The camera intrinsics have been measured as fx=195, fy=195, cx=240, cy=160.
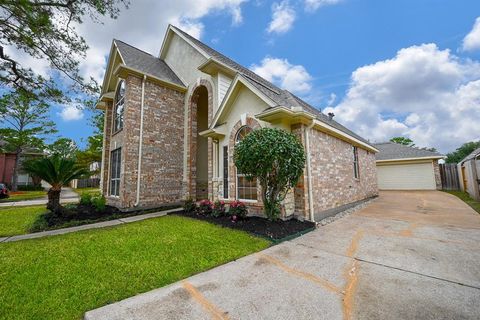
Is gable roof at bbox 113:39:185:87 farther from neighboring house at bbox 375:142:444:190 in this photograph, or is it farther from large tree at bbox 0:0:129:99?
neighboring house at bbox 375:142:444:190

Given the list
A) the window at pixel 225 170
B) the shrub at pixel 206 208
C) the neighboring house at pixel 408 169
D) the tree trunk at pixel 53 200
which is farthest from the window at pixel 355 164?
the tree trunk at pixel 53 200

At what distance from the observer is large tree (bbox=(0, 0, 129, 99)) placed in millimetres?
7846

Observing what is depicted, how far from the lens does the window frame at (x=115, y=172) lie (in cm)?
971

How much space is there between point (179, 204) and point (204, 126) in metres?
5.53

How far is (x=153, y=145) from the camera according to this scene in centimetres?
966

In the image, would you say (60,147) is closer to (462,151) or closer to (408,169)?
(408,169)

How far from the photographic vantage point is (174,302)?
2592 mm

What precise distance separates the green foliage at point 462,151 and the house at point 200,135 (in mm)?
50018

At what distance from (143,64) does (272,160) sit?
367 inches

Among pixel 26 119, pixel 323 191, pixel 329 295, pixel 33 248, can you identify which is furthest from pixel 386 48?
pixel 26 119

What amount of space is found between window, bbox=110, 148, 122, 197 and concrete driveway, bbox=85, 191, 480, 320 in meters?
8.49

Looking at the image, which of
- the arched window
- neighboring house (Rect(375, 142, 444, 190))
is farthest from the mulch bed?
neighboring house (Rect(375, 142, 444, 190))

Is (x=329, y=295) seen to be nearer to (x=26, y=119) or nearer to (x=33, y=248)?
(x=33, y=248)

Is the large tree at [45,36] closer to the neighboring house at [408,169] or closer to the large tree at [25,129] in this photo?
the large tree at [25,129]
